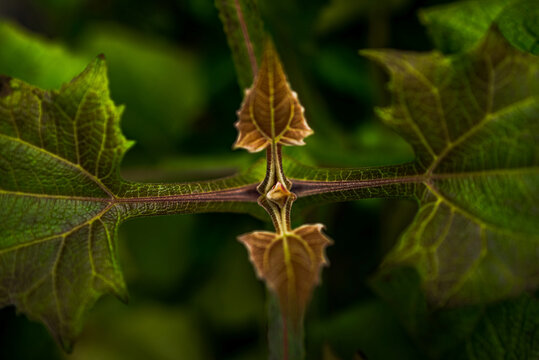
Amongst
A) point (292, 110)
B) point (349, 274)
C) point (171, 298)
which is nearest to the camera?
point (292, 110)

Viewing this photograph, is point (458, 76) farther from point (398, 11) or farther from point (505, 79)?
point (398, 11)

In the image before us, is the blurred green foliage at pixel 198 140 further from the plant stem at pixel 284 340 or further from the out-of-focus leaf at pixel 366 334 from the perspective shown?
the plant stem at pixel 284 340

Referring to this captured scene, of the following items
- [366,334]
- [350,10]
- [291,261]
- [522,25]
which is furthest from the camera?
[350,10]

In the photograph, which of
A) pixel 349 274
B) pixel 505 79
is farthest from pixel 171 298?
pixel 505 79

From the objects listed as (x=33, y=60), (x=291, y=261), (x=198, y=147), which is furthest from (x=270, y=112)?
(x=198, y=147)

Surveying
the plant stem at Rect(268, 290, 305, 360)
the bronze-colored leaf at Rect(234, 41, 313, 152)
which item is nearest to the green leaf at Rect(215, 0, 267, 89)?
the bronze-colored leaf at Rect(234, 41, 313, 152)

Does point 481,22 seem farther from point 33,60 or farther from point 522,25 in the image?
point 33,60
